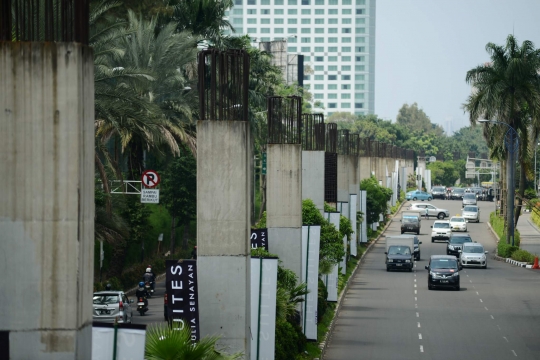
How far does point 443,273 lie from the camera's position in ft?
147

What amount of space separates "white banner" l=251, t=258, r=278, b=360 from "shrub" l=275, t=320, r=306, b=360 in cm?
182

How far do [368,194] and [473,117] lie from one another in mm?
12007

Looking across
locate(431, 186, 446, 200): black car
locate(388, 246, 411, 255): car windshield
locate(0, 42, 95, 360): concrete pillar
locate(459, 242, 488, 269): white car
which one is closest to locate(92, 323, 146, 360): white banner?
locate(0, 42, 95, 360): concrete pillar

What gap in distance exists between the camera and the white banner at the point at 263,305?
2058cm

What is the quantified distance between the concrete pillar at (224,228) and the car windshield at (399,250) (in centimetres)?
3572

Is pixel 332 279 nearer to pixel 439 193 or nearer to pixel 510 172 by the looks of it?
pixel 510 172

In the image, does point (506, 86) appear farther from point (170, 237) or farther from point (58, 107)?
point (58, 107)

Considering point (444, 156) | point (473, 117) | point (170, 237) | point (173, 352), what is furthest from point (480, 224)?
point (444, 156)

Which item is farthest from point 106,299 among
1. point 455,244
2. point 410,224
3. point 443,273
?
point 410,224

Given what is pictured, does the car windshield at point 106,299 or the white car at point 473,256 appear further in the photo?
the white car at point 473,256

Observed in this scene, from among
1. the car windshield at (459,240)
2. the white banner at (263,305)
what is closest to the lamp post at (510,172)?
the car windshield at (459,240)

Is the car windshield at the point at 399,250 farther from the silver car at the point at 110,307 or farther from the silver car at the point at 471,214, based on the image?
the silver car at the point at 471,214

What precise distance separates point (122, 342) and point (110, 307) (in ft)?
59.8

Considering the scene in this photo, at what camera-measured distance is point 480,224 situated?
8894 cm
